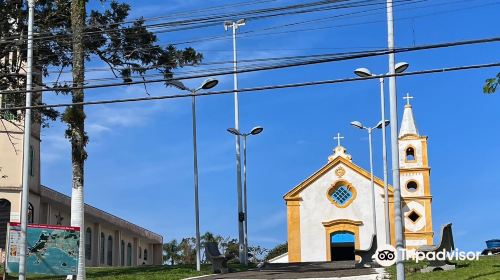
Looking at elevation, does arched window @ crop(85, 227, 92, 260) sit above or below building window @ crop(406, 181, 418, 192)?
below

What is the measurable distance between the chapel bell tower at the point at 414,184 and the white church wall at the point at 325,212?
323cm

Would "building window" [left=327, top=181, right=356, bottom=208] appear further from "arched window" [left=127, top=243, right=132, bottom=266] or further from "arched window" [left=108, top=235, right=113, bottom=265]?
"arched window" [left=127, top=243, right=132, bottom=266]

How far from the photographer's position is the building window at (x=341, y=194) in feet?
163

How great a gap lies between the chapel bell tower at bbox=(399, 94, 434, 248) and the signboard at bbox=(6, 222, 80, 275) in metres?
34.8

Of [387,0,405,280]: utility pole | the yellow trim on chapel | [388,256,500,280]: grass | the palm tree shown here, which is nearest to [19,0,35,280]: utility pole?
[387,0,405,280]: utility pole

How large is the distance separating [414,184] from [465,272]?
34.8 meters

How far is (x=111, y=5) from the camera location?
86.7ft

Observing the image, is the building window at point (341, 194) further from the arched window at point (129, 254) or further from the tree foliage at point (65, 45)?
the tree foliage at point (65, 45)

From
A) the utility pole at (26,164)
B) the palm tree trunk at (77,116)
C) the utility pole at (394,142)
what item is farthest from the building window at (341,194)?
the utility pole at (26,164)

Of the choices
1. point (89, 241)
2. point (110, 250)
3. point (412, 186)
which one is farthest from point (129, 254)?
point (412, 186)

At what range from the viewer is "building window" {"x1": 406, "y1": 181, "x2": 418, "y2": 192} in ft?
177

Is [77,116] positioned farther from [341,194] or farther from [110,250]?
[110,250]

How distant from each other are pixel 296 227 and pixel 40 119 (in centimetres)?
2477

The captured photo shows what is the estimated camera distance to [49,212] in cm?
4181
